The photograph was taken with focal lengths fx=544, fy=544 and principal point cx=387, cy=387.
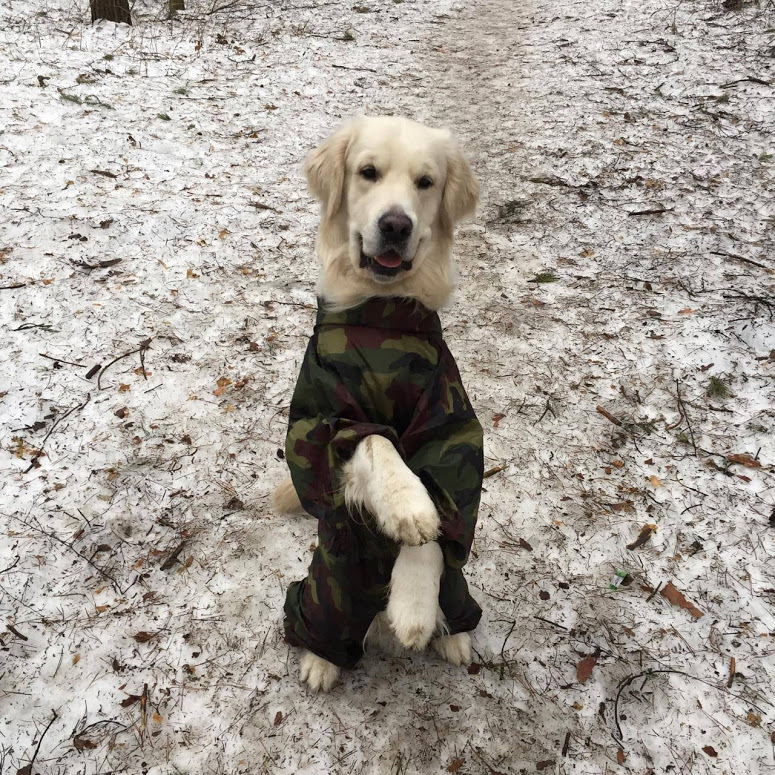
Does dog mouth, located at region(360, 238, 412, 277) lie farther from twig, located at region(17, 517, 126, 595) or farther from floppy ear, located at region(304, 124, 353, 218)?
twig, located at region(17, 517, 126, 595)

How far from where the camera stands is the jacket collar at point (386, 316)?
7.27 ft

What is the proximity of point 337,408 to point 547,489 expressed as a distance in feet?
5.80

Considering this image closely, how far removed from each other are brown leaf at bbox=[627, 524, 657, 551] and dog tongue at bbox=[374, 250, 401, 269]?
1.99 meters

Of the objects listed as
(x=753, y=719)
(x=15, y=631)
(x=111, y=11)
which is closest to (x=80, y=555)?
(x=15, y=631)

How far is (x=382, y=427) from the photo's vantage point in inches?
77.1

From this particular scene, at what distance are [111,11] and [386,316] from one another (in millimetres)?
9111

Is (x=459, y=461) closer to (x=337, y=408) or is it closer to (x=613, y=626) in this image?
(x=337, y=408)

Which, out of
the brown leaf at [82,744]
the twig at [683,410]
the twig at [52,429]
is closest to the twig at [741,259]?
the twig at [683,410]

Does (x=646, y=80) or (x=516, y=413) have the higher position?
(x=646, y=80)

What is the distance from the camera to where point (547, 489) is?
10.8 ft

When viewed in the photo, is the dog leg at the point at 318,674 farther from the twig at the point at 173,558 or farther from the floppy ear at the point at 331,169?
the floppy ear at the point at 331,169

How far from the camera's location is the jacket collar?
2.22 meters

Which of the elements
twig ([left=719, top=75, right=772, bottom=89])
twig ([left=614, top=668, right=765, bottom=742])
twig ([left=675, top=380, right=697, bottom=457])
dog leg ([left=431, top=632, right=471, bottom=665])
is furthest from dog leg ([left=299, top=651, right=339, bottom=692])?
twig ([left=719, top=75, right=772, bottom=89])

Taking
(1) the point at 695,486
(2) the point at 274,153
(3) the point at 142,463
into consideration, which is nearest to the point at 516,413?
(1) the point at 695,486
